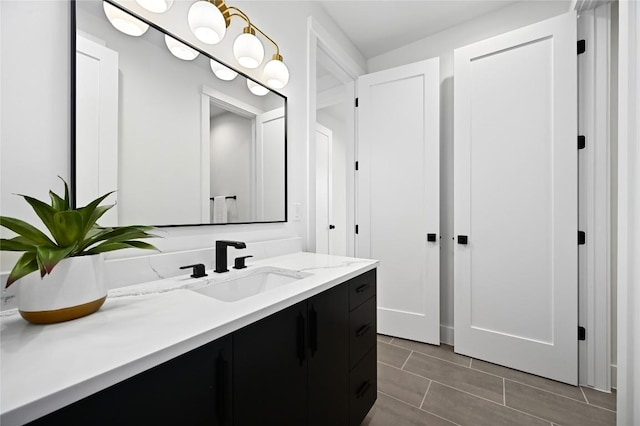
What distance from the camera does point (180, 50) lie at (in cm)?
117

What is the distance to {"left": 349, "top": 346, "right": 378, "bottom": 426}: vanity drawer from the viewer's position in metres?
1.25

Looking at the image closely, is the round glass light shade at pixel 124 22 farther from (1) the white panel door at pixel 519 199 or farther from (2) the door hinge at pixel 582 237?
(2) the door hinge at pixel 582 237

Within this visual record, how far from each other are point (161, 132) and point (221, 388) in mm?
965

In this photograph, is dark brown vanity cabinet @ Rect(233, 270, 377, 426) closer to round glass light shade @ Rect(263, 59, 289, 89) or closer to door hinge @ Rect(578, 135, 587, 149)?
round glass light shade @ Rect(263, 59, 289, 89)

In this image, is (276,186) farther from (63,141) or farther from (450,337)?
(450,337)

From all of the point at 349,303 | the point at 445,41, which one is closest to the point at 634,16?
the point at 445,41

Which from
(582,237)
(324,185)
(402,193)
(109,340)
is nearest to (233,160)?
(109,340)

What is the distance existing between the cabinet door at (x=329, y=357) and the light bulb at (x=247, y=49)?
46.4 inches

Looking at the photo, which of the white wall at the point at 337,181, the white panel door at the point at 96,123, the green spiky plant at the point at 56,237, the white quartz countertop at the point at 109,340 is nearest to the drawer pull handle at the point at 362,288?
the white quartz countertop at the point at 109,340

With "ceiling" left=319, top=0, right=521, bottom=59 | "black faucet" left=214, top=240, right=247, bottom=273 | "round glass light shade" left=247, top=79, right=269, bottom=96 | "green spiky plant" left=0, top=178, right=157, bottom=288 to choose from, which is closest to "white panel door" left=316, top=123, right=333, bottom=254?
"ceiling" left=319, top=0, right=521, bottom=59

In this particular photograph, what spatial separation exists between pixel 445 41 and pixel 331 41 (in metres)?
1.05

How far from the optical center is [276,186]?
1.67 meters

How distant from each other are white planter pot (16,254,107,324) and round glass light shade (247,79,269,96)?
1.15m

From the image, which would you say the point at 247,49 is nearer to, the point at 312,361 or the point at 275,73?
the point at 275,73
